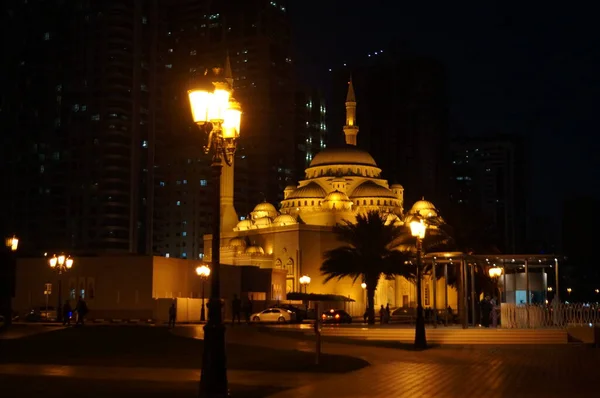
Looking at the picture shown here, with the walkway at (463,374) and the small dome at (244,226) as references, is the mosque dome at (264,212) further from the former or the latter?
the walkway at (463,374)

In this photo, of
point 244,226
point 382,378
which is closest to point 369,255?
point 244,226

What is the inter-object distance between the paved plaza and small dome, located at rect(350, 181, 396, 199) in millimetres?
63322

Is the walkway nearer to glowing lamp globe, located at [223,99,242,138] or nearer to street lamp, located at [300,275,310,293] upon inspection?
glowing lamp globe, located at [223,99,242,138]

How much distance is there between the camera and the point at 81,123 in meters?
104

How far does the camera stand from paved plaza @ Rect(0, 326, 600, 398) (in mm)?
14523

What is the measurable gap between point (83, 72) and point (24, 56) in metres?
11.4

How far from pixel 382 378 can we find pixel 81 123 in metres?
91.5

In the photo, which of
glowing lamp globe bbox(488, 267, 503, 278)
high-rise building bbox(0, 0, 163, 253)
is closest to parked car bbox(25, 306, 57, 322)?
glowing lamp globe bbox(488, 267, 503, 278)

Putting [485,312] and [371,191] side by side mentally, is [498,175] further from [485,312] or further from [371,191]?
[485,312]

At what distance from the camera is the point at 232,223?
293 feet

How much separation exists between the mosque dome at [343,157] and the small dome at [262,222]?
8.25 metres

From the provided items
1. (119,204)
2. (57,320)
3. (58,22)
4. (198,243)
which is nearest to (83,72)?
(58,22)

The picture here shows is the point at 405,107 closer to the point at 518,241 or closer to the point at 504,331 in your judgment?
the point at 518,241

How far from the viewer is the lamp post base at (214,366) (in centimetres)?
1212
